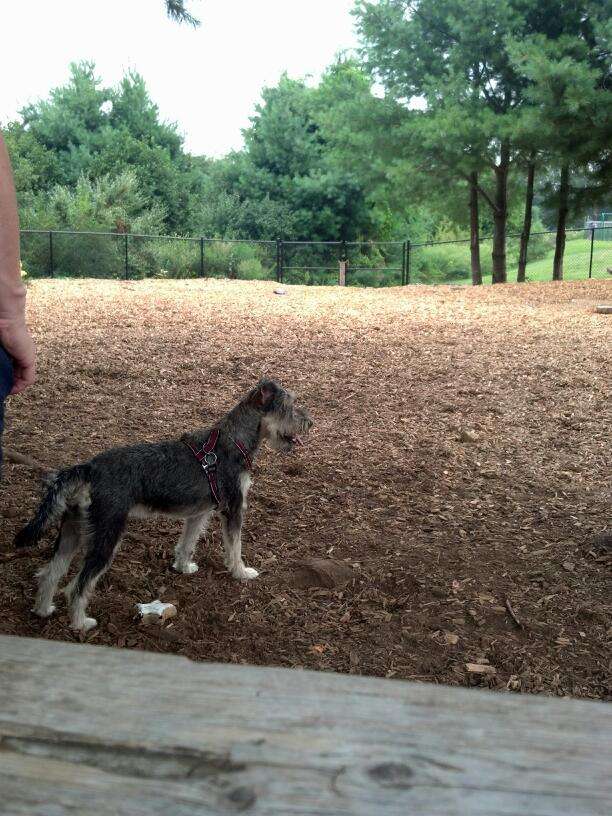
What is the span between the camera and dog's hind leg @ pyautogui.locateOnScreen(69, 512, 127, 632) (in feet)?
11.3

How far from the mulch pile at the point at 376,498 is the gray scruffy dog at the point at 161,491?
0.61ft

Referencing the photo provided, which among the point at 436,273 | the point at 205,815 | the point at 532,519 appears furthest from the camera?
the point at 436,273

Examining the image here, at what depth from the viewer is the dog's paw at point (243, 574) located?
162 inches

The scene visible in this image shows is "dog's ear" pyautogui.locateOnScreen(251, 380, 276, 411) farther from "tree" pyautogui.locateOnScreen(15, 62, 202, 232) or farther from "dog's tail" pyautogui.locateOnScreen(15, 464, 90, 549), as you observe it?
"tree" pyautogui.locateOnScreen(15, 62, 202, 232)

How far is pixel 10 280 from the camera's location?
2.09m

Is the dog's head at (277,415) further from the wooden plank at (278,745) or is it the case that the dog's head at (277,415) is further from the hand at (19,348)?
the wooden plank at (278,745)

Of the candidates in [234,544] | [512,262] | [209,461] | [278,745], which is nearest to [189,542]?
[234,544]

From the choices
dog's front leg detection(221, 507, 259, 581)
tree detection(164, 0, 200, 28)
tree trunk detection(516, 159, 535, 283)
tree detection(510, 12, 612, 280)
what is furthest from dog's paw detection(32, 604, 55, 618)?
tree trunk detection(516, 159, 535, 283)

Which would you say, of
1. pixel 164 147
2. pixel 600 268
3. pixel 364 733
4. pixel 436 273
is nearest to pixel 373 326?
pixel 364 733

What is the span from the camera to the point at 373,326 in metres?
11.4

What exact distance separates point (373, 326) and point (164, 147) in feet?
91.1

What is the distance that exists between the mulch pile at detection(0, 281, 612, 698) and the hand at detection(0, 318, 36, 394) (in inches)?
62.3

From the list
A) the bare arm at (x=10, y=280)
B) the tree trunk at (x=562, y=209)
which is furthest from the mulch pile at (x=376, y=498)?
the tree trunk at (x=562, y=209)

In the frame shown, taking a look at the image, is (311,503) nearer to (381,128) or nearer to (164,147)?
(381,128)
